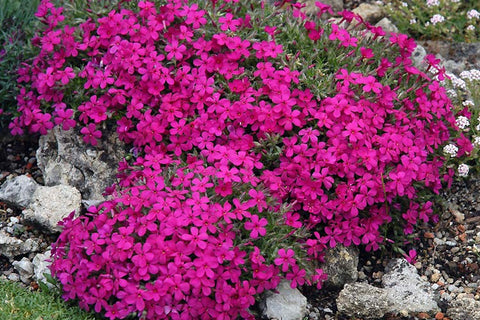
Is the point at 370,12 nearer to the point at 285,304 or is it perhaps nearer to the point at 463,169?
the point at 463,169

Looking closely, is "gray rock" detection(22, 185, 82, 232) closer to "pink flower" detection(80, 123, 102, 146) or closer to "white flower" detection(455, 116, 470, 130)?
"pink flower" detection(80, 123, 102, 146)

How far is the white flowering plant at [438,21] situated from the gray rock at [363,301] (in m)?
3.14

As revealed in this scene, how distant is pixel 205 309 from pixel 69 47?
92.6 inches

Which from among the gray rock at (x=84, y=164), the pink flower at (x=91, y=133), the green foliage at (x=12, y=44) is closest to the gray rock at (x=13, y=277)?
the gray rock at (x=84, y=164)

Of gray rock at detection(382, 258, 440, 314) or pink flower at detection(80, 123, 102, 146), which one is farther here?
pink flower at detection(80, 123, 102, 146)

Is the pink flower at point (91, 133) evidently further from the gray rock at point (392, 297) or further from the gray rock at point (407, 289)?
the gray rock at point (407, 289)

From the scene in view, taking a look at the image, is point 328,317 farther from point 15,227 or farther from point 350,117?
point 15,227

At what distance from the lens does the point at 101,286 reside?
4.24 m

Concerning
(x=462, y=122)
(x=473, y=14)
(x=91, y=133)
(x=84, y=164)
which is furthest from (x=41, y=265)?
(x=473, y=14)

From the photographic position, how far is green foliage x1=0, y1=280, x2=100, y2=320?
13.7ft

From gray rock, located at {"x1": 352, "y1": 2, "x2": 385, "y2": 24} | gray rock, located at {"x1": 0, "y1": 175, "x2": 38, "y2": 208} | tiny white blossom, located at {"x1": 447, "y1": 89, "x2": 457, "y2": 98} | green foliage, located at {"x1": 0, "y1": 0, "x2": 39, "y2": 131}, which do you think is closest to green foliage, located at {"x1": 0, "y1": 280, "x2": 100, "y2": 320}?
gray rock, located at {"x1": 0, "y1": 175, "x2": 38, "y2": 208}

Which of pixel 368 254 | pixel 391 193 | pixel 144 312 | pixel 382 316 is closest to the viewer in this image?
pixel 144 312

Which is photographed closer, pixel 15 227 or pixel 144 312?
pixel 144 312

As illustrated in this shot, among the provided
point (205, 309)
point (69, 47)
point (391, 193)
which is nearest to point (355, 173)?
point (391, 193)
